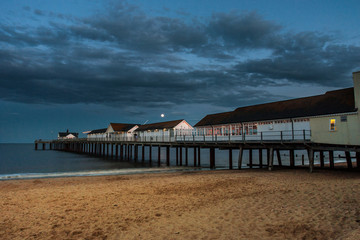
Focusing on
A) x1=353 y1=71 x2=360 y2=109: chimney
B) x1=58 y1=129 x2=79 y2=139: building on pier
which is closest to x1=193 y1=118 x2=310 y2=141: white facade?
x1=353 y1=71 x2=360 y2=109: chimney

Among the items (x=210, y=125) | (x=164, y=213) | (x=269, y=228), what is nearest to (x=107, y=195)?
(x=164, y=213)

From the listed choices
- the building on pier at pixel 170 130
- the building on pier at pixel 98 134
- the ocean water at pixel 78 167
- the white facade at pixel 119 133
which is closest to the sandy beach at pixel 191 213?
the ocean water at pixel 78 167

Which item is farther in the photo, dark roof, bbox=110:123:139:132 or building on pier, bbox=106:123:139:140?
dark roof, bbox=110:123:139:132

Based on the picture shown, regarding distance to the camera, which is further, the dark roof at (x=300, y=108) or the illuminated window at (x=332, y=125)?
the dark roof at (x=300, y=108)

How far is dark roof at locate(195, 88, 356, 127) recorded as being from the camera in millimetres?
17953

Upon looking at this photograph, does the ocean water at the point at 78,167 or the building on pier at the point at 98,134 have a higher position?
the building on pier at the point at 98,134

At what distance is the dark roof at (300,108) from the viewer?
18.0 meters

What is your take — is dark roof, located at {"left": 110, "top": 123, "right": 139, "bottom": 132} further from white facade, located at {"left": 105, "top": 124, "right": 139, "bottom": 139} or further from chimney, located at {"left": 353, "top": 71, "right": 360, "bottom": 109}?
chimney, located at {"left": 353, "top": 71, "right": 360, "bottom": 109}

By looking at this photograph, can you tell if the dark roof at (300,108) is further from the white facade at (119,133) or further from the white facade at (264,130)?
the white facade at (119,133)

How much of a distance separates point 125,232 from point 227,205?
423cm

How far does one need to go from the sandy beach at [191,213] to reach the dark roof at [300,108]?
7637 mm

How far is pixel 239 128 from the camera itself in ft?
83.3

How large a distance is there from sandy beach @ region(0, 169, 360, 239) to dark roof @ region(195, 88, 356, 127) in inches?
301

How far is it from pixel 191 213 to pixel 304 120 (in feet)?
48.0
